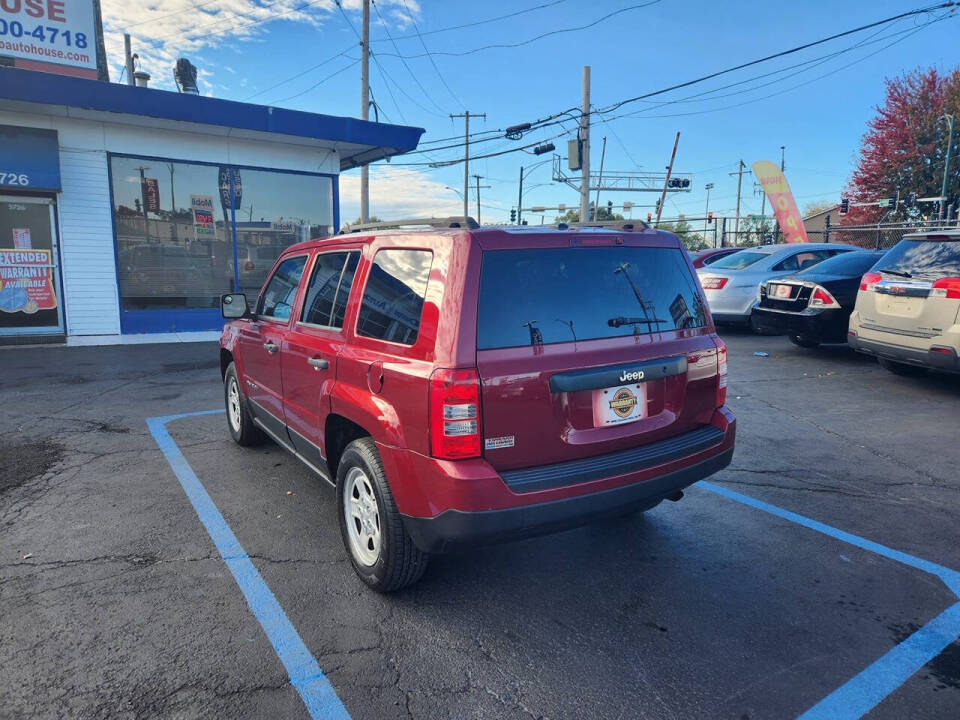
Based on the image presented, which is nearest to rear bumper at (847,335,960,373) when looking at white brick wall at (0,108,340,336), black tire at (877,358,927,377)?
black tire at (877,358,927,377)

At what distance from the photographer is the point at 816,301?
29.6ft

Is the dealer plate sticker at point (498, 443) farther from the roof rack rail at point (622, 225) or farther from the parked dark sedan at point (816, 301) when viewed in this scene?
the parked dark sedan at point (816, 301)

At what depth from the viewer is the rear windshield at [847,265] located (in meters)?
9.41

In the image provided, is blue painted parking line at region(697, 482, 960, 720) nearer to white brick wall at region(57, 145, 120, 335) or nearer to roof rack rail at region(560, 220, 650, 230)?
roof rack rail at region(560, 220, 650, 230)

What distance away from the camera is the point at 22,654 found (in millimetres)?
2637

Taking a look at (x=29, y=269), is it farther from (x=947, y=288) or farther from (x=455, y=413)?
(x=947, y=288)

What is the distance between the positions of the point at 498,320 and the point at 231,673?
1.82m

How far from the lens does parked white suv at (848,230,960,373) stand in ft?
21.2

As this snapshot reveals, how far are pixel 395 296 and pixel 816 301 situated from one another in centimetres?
796

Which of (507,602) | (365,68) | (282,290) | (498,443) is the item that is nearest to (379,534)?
(507,602)

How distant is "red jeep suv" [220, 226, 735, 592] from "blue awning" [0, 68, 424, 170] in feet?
31.2

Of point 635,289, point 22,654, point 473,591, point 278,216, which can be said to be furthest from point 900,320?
point 278,216

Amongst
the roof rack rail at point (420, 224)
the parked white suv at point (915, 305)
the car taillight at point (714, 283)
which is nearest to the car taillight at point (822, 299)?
the parked white suv at point (915, 305)

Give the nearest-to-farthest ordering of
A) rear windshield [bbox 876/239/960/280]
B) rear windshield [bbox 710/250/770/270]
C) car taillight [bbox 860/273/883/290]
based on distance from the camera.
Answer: rear windshield [bbox 876/239/960/280] → car taillight [bbox 860/273/883/290] → rear windshield [bbox 710/250/770/270]
